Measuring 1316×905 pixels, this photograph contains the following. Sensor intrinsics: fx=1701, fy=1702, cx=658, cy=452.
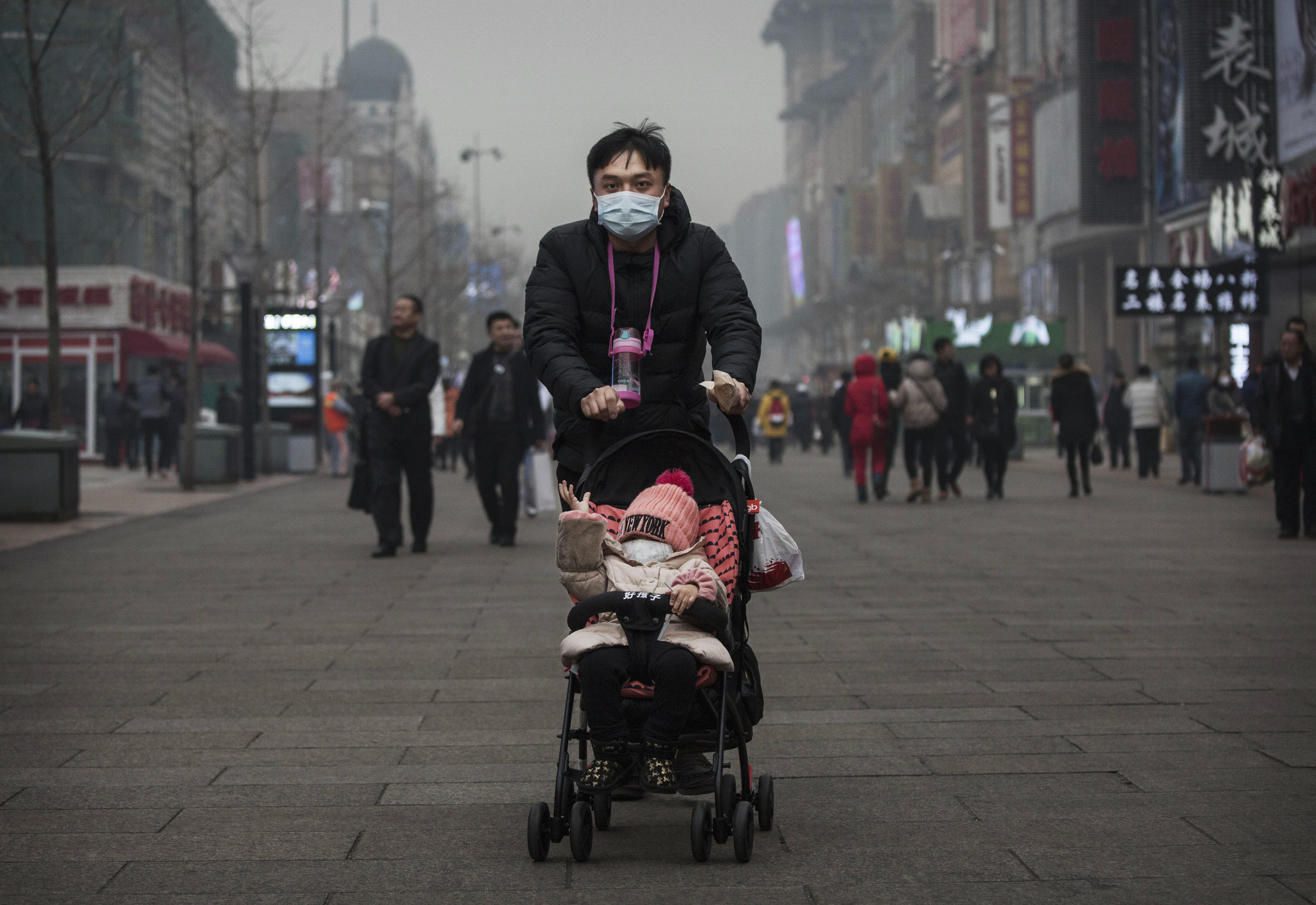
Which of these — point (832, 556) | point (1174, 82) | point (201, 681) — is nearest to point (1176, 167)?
point (1174, 82)

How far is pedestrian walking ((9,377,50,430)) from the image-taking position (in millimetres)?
30297

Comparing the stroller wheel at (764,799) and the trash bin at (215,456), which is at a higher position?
the trash bin at (215,456)

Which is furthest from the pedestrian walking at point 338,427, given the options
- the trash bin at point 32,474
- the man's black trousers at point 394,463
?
the man's black trousers at point 394,463

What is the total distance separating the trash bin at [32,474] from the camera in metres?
15.8

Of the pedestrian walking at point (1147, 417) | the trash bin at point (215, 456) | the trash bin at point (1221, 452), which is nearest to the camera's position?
the trash bin at point (1221, 452)

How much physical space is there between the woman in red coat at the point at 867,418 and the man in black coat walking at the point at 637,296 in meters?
14.1

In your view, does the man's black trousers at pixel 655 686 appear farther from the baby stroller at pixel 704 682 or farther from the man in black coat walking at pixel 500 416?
the man in black coat walking at pixel 500 416

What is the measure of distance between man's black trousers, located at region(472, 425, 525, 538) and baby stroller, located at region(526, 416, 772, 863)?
8876mm

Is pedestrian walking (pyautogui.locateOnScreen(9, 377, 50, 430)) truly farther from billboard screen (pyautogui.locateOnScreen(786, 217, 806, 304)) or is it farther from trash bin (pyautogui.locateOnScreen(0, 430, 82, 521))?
billboard screen (pyautogui.locateOnScreen(786, 217, 806, 304))

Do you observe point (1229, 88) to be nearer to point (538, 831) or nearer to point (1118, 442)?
point (1118, 442)

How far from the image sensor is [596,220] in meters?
4.68

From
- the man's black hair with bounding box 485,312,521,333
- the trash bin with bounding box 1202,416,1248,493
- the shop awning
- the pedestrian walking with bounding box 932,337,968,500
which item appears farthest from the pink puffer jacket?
the shop awning

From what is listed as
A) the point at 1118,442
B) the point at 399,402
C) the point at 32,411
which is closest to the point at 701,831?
the point at 399,402

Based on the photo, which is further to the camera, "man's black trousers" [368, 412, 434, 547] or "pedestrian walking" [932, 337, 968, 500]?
"pedestrian walking" [932, 337, 968, 500]
